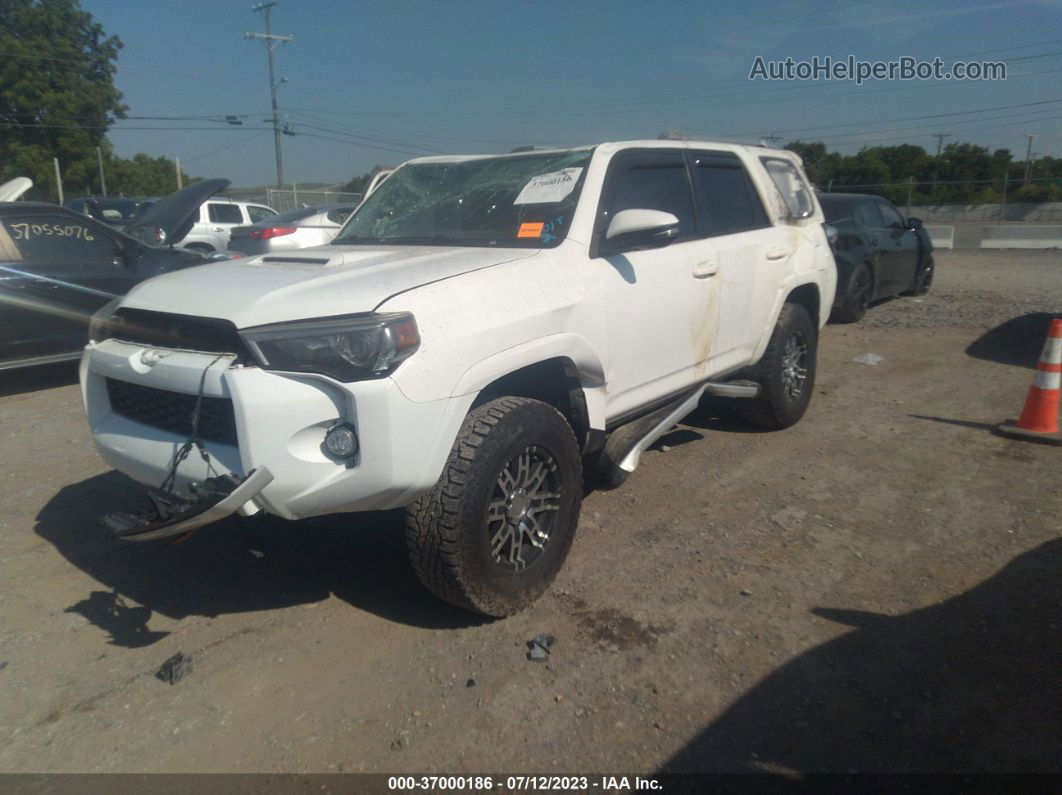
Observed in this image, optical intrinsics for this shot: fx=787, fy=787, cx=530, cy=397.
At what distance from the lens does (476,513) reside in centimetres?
292

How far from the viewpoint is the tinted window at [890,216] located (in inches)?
430

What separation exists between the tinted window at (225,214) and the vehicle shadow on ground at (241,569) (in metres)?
16.2

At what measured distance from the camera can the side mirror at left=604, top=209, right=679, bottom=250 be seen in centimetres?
351

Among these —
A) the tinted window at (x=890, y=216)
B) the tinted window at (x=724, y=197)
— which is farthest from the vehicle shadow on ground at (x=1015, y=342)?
the tinted window at (x=724, y=197)

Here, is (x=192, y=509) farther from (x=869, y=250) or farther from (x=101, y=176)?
(x=101, y=176)

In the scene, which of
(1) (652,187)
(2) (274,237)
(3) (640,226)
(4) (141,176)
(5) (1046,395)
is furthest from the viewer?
(4) (141,176)

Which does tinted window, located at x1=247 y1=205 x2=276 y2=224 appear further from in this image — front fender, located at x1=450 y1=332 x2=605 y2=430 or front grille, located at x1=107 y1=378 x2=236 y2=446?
front fender, located at x1=450 y1=332 x2=605 y2=430

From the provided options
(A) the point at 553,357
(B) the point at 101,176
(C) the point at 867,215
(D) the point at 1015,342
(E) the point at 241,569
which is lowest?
(E) the point at 241,569

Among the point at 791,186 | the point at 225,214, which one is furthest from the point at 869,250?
the point at 225,214

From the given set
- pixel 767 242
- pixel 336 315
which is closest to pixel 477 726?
pixel 336 315

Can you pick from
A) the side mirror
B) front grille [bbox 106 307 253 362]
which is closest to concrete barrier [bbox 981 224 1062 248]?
the side mirror

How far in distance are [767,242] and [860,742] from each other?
3329mm

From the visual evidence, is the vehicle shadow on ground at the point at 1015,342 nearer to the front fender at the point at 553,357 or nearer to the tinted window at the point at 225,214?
the front fender at the point at 553,357

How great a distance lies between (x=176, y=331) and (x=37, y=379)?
20.1ft
